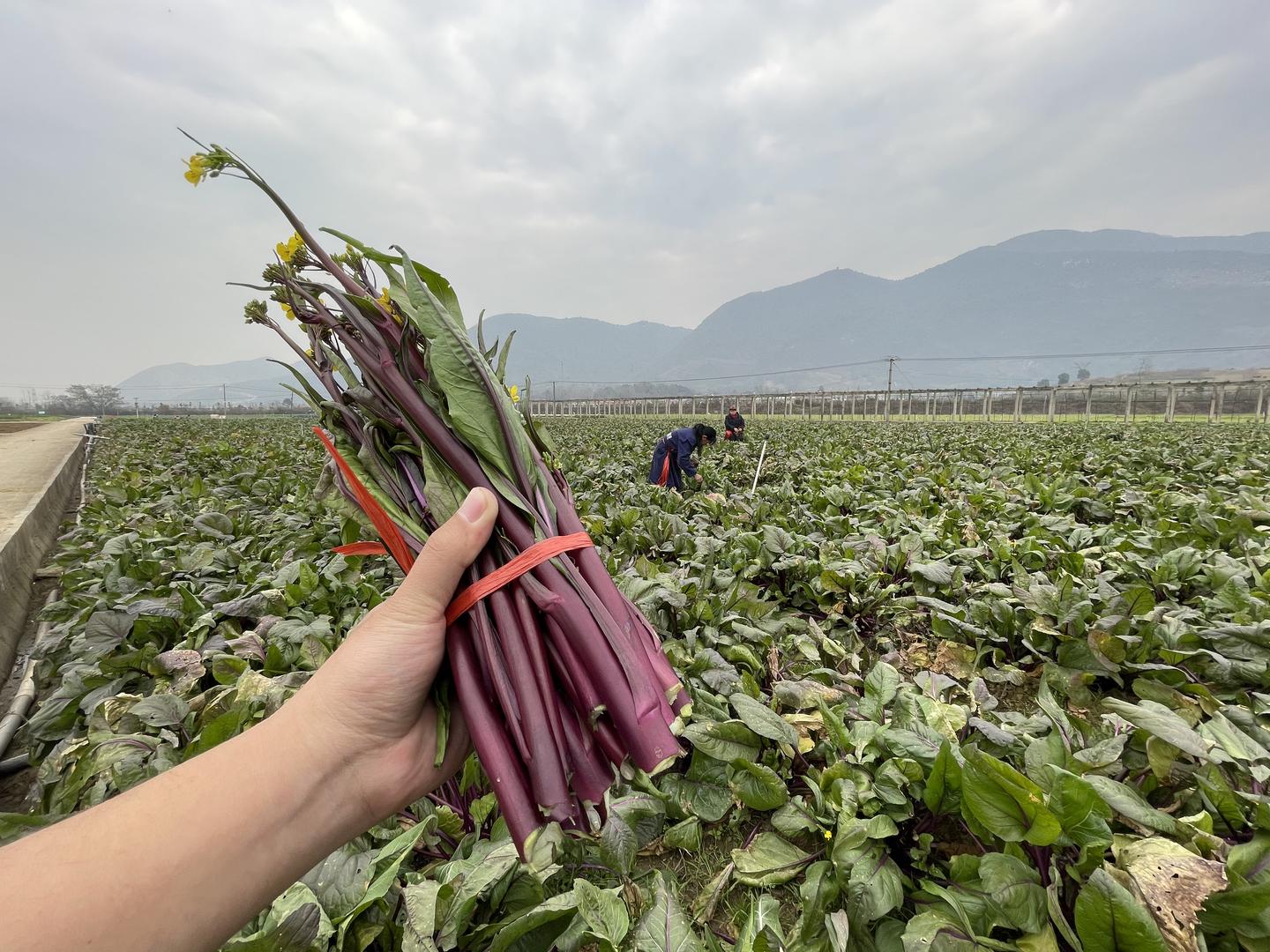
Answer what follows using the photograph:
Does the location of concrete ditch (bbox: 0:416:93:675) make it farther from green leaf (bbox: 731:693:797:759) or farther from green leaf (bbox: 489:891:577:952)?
green leaf (bbox: 731:693:797:759)

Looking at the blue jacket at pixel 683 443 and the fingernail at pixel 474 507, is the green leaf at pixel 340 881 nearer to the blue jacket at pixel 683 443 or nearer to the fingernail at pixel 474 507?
the fingernail at pixel 474 507

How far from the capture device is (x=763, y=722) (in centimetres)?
196

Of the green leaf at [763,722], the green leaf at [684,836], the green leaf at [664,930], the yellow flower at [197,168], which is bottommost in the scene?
the green leaf at [684,836]

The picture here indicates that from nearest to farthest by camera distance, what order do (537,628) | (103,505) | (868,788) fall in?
(537,628), (868,788), (103,505)

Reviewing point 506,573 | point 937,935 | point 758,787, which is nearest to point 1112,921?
point 937,935

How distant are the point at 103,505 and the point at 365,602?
5.18 metres

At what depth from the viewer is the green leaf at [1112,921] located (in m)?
1.10

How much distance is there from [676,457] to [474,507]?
25.7 ft

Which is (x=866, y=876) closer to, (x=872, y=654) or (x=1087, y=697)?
(x=1087, y=697)

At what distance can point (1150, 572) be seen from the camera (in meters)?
3.36

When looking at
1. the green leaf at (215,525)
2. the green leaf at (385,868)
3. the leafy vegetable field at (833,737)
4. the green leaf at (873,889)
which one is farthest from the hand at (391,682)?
the green leaf at (215,525)

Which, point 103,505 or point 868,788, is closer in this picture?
point 868,788

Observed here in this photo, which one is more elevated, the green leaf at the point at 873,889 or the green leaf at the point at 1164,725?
the green leaf at the point at 1164,725

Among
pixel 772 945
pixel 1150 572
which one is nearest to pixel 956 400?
pixel 1150 572
